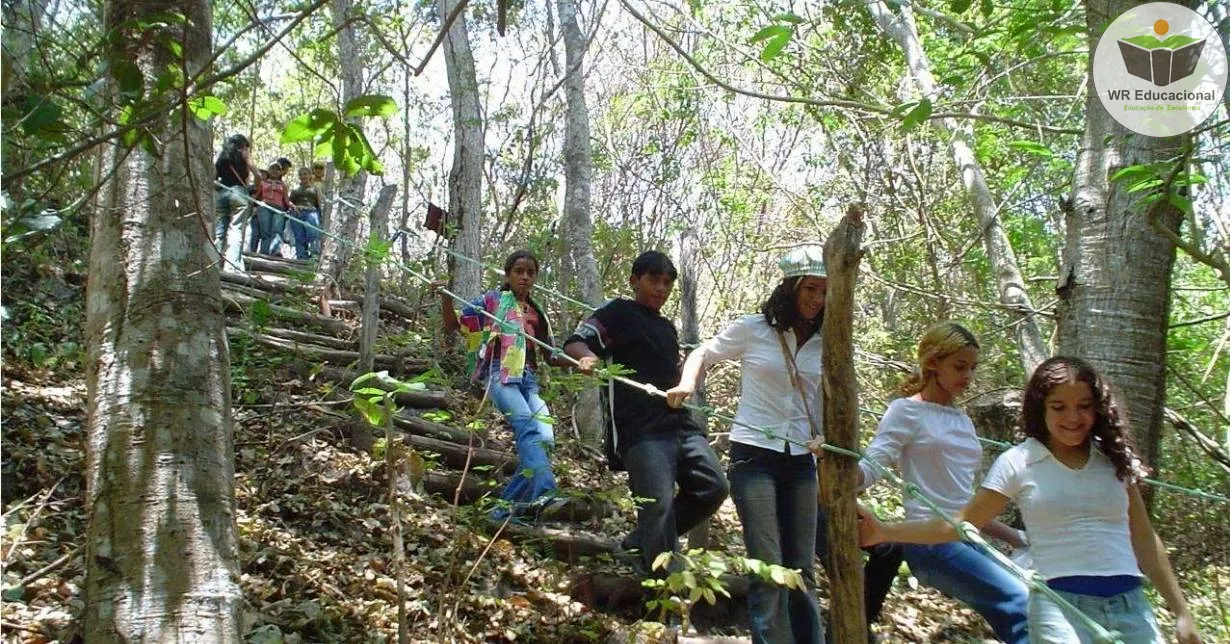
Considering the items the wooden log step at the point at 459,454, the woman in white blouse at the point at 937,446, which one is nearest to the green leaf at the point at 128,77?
the woman in white blouse at the point at 937,446

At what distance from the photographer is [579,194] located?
285 inches

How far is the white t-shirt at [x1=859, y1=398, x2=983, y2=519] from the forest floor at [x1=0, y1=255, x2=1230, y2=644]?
98 cm

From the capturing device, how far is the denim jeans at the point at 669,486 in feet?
11.9

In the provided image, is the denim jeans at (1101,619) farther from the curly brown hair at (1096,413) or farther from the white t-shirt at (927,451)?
the white t-shirt at (927,451)

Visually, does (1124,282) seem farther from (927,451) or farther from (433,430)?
(433,430)

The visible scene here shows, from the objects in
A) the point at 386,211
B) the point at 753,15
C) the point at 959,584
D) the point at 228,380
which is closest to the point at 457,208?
the point at 386,211

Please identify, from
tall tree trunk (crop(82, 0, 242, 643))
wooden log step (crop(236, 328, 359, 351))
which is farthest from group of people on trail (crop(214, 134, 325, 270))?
tall tree trunk (crop(82, 0, 242, 643))

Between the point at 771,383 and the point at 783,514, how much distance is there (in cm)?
48

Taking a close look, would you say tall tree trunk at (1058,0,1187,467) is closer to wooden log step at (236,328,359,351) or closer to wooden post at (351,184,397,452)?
wooden post at (351,184,397,452)

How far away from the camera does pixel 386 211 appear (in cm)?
564

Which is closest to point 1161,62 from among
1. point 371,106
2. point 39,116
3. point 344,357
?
point 371,106

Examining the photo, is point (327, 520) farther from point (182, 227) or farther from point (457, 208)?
point (457, 208)

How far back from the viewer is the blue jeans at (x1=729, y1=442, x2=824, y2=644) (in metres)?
3.14

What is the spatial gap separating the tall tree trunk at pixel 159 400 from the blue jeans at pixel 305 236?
24.9ft
